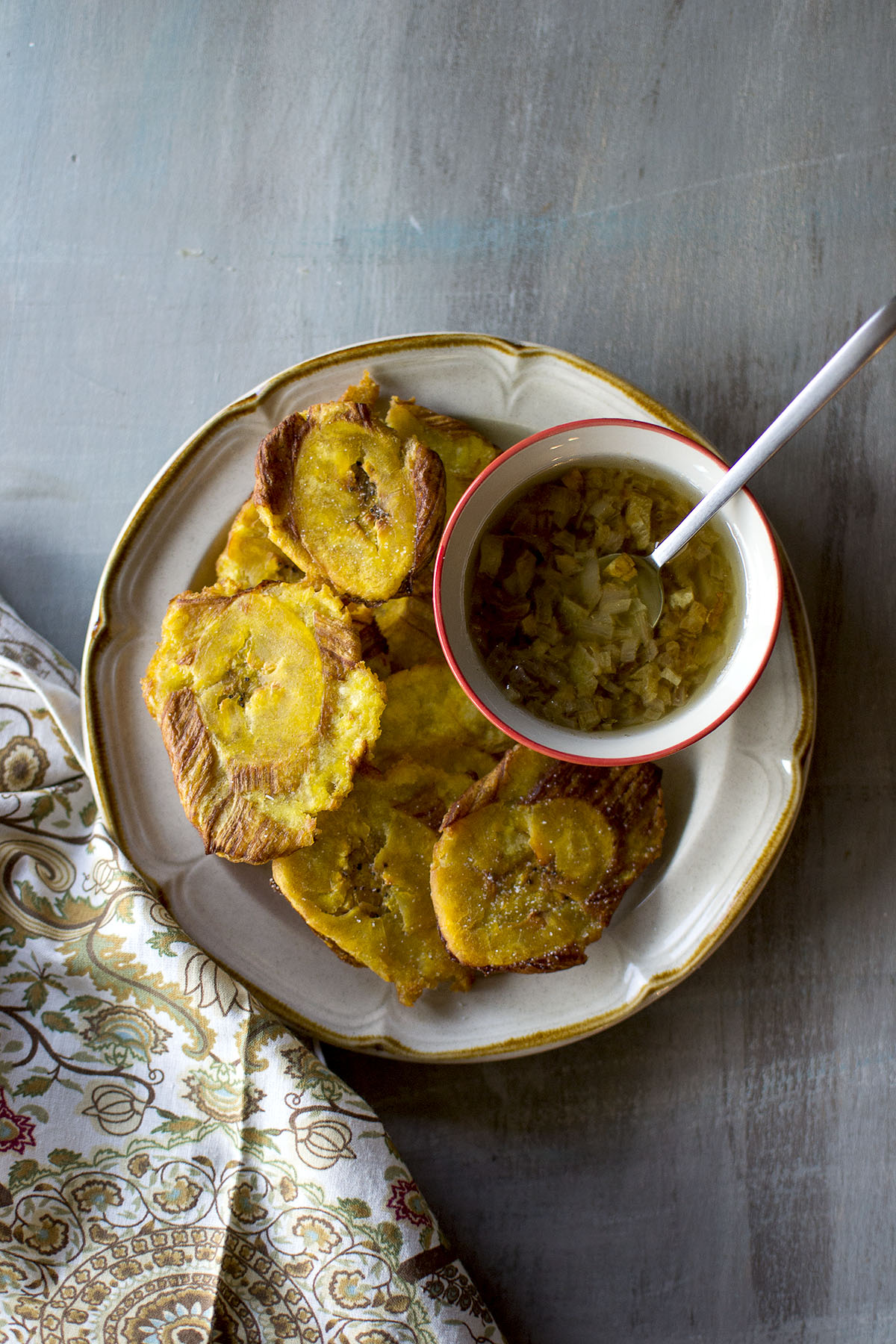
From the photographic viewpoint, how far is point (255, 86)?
7.00 feet

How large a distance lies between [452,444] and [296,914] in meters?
0.95

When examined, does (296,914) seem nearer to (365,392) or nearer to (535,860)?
(535,860)

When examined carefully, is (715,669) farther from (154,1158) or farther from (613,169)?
(154,1158)

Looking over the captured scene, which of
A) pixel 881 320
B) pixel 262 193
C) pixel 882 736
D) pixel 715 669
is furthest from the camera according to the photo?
pixel 262 193

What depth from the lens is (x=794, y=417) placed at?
1.40 metres

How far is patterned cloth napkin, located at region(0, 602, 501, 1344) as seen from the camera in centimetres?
179

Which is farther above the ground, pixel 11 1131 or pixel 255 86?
pixel 255 86

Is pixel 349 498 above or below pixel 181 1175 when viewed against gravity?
above

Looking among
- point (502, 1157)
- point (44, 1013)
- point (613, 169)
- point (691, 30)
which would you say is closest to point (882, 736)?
point (502, 1157)

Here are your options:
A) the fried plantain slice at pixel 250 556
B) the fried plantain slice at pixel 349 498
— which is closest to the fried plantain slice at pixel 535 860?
the fried plantain slice at pixel 349 498

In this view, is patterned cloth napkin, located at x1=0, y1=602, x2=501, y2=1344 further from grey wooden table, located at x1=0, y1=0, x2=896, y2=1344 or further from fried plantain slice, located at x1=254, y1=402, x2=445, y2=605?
fried plantain slice, located at x1=254, y1=402, x2=445, y2=605

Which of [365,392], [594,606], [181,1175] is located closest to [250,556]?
[365,392]

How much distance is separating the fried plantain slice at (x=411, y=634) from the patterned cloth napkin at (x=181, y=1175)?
66 centimetres

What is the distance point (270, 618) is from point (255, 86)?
131cm
